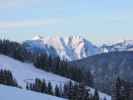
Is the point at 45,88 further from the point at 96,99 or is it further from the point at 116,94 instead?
the point at 116,94

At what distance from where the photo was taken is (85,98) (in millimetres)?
127375

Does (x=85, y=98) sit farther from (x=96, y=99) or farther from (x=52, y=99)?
(x=52, y=99)

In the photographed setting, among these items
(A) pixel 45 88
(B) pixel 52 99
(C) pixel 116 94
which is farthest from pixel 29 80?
(B) pixel 52 99

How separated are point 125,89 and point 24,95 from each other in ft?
196

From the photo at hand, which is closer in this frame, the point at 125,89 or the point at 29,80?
the point at 125,89

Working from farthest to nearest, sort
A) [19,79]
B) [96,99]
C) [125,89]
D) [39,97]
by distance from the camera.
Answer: [19,79]
[96,99]
[125,89]
[39,97]

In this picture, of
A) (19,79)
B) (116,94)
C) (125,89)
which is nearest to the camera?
(116,94)

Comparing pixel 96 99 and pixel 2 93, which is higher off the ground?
pixel 2 93

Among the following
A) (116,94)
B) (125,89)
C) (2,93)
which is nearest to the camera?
(2,93)

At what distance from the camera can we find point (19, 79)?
199 m

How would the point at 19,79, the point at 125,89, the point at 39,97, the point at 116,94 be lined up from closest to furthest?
the point at 39,97, the point at 116,94, the point at 125,89, the point at 19,79

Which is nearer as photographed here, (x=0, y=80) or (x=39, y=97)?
(x=39, y=97)

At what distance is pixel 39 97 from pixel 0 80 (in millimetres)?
66293

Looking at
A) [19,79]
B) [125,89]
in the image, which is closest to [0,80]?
[125,89]
